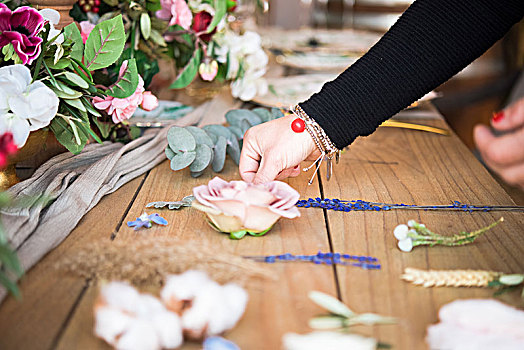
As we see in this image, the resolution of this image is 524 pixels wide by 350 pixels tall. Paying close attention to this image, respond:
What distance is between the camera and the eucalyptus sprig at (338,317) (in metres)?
0.58

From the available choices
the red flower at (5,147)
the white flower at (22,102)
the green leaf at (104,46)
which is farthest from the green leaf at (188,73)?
the red flower at (5,147)

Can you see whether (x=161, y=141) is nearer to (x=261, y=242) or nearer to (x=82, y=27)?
(x=82, y=27)

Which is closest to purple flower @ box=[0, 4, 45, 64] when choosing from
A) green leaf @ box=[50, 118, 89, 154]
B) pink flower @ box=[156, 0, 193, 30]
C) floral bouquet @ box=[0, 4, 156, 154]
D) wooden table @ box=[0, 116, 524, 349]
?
floral bouquet @ box=[0, 4, 156, 154]

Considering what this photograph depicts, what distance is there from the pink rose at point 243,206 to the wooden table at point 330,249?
29mm

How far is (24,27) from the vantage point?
0.82 m

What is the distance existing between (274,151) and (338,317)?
379 mm

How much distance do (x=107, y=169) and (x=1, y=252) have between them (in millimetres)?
→ 520

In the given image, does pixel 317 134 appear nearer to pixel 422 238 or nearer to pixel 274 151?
pixel 274 151

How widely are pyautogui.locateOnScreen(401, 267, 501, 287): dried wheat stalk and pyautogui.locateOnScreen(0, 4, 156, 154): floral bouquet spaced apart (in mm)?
547

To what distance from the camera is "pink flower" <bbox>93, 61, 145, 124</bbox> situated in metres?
0.97

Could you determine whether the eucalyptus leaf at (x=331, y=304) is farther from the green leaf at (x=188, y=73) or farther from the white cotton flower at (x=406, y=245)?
the green leaf at (x=188, y=73)

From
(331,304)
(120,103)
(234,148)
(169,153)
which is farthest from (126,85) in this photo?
(331,304)

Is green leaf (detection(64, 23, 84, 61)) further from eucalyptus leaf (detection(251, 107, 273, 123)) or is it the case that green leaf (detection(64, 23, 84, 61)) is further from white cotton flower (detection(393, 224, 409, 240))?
white cotton flower (detection(393, 224, 409, 240))

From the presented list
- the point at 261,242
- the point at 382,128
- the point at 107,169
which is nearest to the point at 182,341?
the point at 261,242
